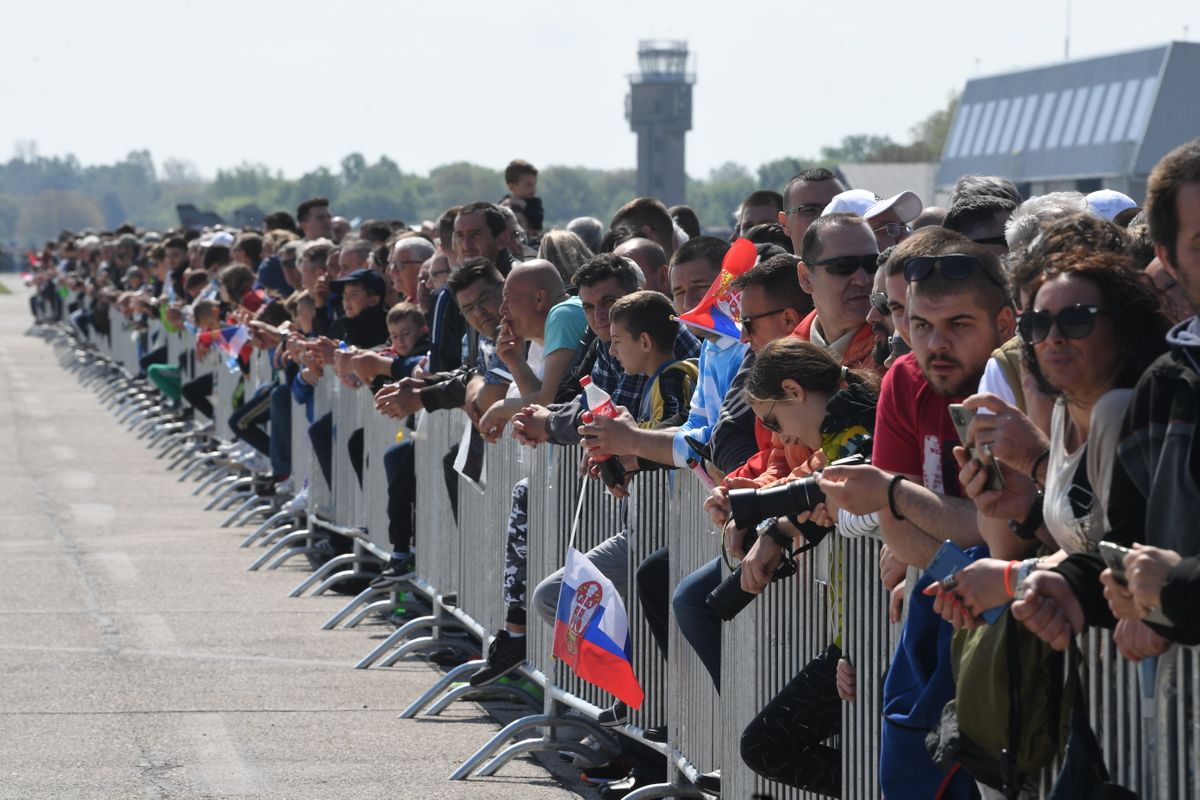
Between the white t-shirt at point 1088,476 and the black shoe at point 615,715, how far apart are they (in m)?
3.48

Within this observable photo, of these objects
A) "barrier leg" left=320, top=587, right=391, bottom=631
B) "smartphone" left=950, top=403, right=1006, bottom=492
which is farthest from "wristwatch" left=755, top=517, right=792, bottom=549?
"barrier leg" left=320, top=587, right=391, bottom=631

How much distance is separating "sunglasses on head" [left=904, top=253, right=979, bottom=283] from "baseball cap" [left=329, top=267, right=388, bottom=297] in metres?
8.90

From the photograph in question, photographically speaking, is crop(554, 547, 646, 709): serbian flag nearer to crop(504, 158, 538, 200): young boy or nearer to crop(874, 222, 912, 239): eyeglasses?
crop(874, 222, 912, 239): eyeglasses

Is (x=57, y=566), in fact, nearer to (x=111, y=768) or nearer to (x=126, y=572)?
(x=126, y=572)

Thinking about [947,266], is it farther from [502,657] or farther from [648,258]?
[502,657]

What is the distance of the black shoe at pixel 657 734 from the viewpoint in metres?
7.22

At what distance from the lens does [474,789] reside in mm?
7703

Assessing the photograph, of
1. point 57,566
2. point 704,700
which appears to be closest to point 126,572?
point 57,566

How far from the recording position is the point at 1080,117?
7838 cm

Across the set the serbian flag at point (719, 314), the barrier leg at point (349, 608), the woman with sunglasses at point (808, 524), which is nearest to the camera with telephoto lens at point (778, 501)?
the woman with sunglasses at point (808, 524)

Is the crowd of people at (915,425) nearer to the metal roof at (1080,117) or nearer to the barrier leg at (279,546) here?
the barrier leg at (279,546)

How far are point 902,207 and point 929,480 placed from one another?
2.35 m

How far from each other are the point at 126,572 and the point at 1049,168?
6885 cm

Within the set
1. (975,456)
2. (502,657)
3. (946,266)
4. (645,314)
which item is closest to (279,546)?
(502,657)
